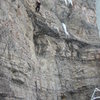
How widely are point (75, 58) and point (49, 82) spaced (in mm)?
4033

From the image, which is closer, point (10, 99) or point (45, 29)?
point (10, 99)

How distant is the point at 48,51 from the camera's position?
595 inches

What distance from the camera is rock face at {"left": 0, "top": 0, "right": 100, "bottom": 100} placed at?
1027cm

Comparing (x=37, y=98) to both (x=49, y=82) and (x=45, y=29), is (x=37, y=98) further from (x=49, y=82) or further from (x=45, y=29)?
(x=45, y=29)

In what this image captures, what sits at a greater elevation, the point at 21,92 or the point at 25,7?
the point at 25,7

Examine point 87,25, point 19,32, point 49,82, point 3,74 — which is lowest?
point 49,82

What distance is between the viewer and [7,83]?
30.8 feet

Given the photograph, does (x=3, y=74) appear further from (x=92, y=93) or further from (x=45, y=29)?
(x=92, y=93)

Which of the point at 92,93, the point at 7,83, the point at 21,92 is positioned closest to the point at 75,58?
the point at 92,93

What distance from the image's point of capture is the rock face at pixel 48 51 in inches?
404

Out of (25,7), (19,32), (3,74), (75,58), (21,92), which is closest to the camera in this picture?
(3,74)

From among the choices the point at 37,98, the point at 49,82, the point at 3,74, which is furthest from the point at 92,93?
the point at 3,74

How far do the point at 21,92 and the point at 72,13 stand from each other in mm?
11970

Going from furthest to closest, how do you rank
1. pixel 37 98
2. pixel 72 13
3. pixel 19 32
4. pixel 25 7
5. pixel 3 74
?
pixel 72 13
pixel 25 7
pixel 37 98
pixel 19 32
pixel 3 74
